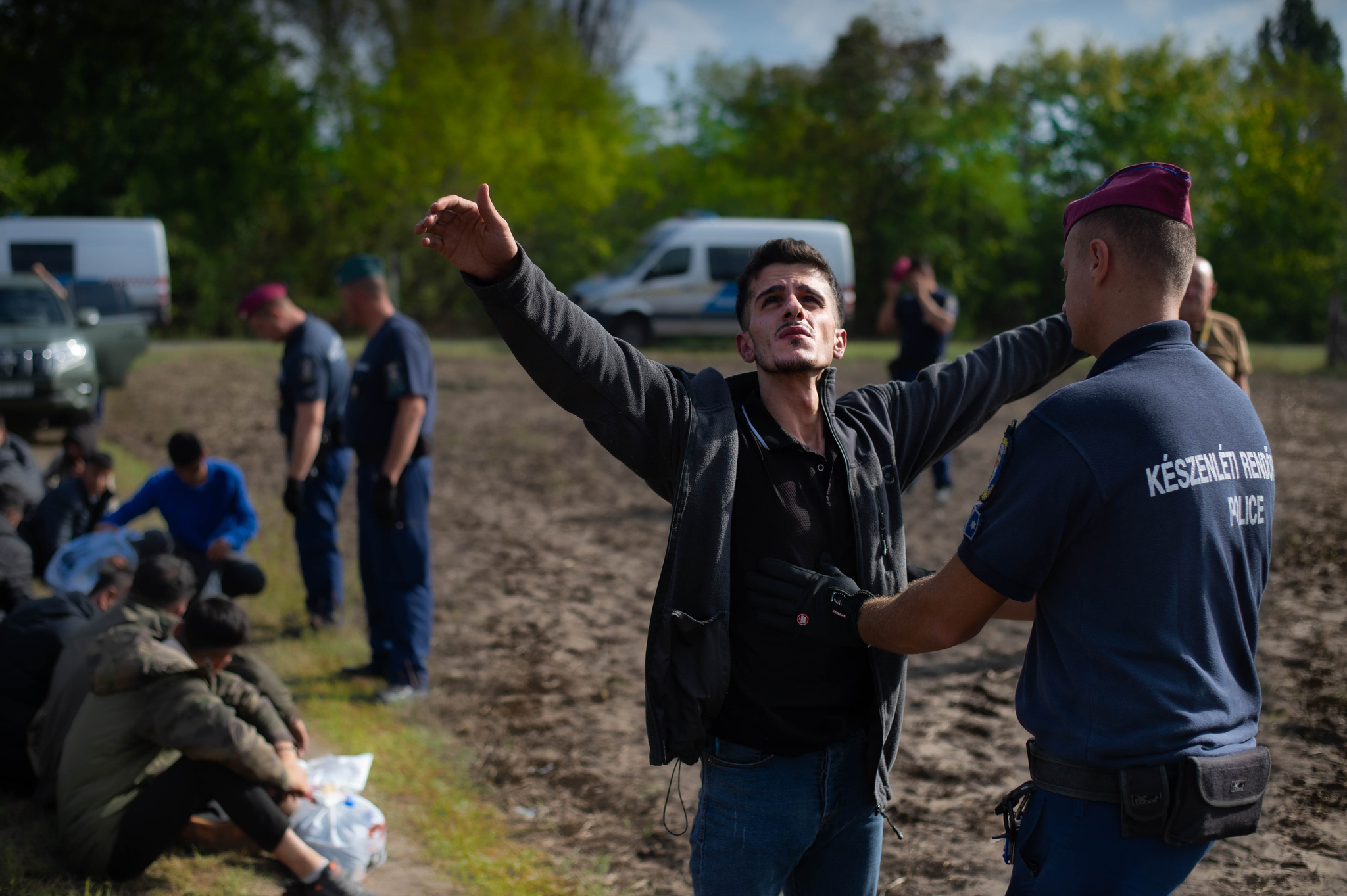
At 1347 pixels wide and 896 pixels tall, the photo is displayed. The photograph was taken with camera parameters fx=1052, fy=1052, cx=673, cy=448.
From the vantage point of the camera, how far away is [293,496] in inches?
231

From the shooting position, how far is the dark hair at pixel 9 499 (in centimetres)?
593

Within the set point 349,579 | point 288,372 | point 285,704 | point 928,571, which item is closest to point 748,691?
point 928,571

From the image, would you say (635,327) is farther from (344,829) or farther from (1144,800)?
(1144,800)

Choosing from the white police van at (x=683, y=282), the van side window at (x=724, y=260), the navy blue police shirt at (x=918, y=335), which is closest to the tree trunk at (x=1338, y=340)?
the white police van at (x=683, y=282)

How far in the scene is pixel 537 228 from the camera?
105 ft

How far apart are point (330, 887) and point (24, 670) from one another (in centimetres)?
170

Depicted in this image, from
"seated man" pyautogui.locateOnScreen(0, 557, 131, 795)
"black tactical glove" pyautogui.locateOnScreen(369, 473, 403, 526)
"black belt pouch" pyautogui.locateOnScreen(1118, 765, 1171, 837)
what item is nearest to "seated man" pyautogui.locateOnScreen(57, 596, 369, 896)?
"seated man" pyautogui.locateOnScreen(0, 557, 131, 795)

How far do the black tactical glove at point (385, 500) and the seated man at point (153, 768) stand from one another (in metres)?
1.48

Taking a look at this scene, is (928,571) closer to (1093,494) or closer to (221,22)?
(1093,494)

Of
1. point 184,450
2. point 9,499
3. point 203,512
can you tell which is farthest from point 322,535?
point 9,499

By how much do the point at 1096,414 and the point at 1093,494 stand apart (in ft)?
0.46

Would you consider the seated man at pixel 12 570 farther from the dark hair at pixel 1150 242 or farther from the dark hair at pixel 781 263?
the dark hair at pixel 1150 242

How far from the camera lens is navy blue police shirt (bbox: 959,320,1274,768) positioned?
5.91 ft

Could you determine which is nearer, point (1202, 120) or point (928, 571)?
point (928, 571)
